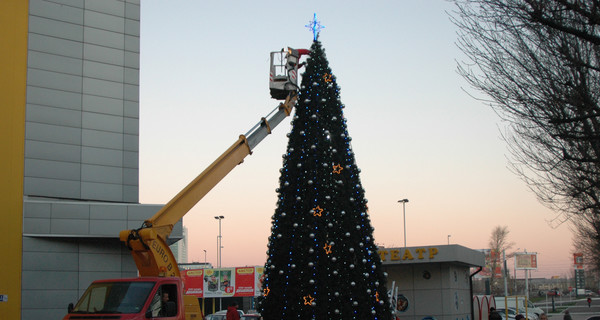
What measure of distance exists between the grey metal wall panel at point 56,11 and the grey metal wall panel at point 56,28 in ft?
0.47

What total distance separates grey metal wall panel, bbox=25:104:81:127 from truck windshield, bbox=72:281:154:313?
11248mm

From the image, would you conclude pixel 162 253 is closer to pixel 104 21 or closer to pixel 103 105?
pixel 103 105

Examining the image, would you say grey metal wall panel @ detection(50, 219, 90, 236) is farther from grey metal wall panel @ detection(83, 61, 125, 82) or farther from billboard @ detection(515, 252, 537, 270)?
billboard @ detection(515, 252, 537, 270)

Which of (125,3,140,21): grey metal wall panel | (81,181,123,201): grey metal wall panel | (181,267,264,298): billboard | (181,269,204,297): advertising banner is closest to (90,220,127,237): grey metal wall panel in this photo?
(81,181,123,201): grey metal wall panel

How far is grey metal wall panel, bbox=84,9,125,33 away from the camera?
76.2 ft

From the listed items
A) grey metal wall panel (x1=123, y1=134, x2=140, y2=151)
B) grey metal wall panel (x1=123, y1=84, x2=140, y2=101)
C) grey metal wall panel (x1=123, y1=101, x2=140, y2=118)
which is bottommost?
grey metal wall panel (x1=123, y1=134, x2=140, y2=151)

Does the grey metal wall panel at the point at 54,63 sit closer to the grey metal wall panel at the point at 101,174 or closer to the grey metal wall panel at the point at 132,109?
the grey metal wall panel at the point at 132,109

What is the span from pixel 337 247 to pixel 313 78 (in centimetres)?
399

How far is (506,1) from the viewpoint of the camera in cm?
1097

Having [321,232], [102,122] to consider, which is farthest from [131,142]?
[321,232]

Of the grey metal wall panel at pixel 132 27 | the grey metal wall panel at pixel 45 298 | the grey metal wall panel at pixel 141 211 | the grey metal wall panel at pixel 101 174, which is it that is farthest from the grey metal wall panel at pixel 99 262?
the grey metal wall panel at pixel 132 27

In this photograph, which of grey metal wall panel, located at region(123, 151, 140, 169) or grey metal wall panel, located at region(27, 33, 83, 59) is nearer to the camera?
grey metal wall panel, located at region(27, 33, 83, 59)

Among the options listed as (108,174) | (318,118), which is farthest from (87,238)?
(318,118)

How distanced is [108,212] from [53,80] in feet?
16.0
